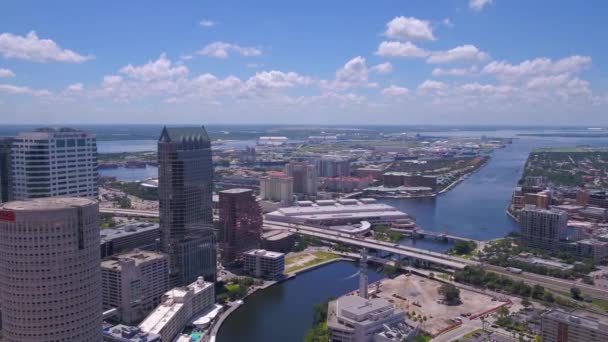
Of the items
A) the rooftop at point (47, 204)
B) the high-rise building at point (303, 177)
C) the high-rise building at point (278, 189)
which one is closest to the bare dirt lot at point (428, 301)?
the rooftop at point (47, 204)

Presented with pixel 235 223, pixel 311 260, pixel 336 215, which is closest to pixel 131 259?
pixel 235 223

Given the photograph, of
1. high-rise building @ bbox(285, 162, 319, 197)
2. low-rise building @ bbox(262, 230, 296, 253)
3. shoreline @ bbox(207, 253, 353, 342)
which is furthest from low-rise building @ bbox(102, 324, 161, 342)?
high-rise building @ bbox(285, 162, 319, 197)

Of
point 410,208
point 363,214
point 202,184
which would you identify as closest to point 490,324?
point 202,184

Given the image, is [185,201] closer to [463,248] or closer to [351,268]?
[351,268]

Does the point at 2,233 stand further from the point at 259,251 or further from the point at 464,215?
the point at 464,215

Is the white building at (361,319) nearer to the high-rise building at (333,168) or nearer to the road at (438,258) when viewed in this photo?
the road at (438,258)
